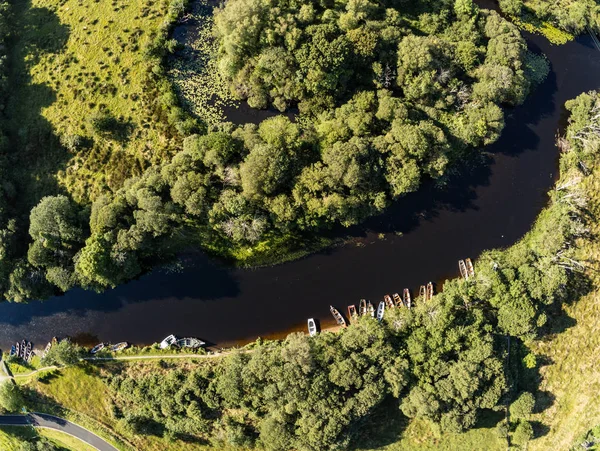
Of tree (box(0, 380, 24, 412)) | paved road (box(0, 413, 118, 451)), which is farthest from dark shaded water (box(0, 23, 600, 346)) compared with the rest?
paved road (box(0, 413, 118, 451))

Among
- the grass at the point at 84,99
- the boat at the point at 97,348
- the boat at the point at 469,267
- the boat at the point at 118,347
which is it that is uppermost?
the grass at the point at 84,99

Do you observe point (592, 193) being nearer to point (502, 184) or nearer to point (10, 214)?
point (502, 184)

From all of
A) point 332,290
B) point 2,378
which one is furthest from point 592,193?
point 2,378

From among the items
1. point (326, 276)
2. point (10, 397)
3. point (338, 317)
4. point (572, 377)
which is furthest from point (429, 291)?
point (10, 397)

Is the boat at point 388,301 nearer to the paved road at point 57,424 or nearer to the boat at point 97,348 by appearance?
the boat at point 97,348

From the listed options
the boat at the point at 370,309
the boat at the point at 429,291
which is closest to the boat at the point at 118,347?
the boat at the point at 370,309

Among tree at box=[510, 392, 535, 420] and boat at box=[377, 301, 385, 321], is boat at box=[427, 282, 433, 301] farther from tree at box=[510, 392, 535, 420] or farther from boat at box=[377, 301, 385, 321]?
tree at box=[510, 392, 535, 420]
